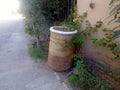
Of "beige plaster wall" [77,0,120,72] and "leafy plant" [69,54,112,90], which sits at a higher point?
"beige plaster wall" [77,0,120,72]

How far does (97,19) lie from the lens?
3.69 metres

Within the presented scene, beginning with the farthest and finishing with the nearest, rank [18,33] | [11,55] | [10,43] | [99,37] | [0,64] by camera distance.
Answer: [18,33]
[10,43]
[11,55]
[0,64]
[99,37]

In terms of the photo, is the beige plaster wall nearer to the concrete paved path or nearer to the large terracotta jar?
the large terracotta jar

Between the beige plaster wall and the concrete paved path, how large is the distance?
831 millimetres

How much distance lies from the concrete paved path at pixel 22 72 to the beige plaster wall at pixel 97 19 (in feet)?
2.72

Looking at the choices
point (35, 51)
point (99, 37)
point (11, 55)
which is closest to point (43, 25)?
point (35, 51)

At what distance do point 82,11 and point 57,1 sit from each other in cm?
155

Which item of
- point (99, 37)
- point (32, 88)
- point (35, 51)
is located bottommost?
point (32, 88)

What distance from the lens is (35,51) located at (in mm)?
4930

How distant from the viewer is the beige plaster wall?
352cm

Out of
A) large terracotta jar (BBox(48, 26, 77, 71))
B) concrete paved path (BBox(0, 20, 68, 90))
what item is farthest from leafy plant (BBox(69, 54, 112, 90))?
large terracotta jar (BBox(48, 26, 77, 71))

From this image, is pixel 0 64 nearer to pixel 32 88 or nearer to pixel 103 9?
pixel 32 88

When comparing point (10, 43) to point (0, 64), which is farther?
point (10, 43)

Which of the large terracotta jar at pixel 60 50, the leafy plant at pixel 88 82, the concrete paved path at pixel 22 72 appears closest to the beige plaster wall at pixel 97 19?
the large terracotta jar at pixel 60 50
